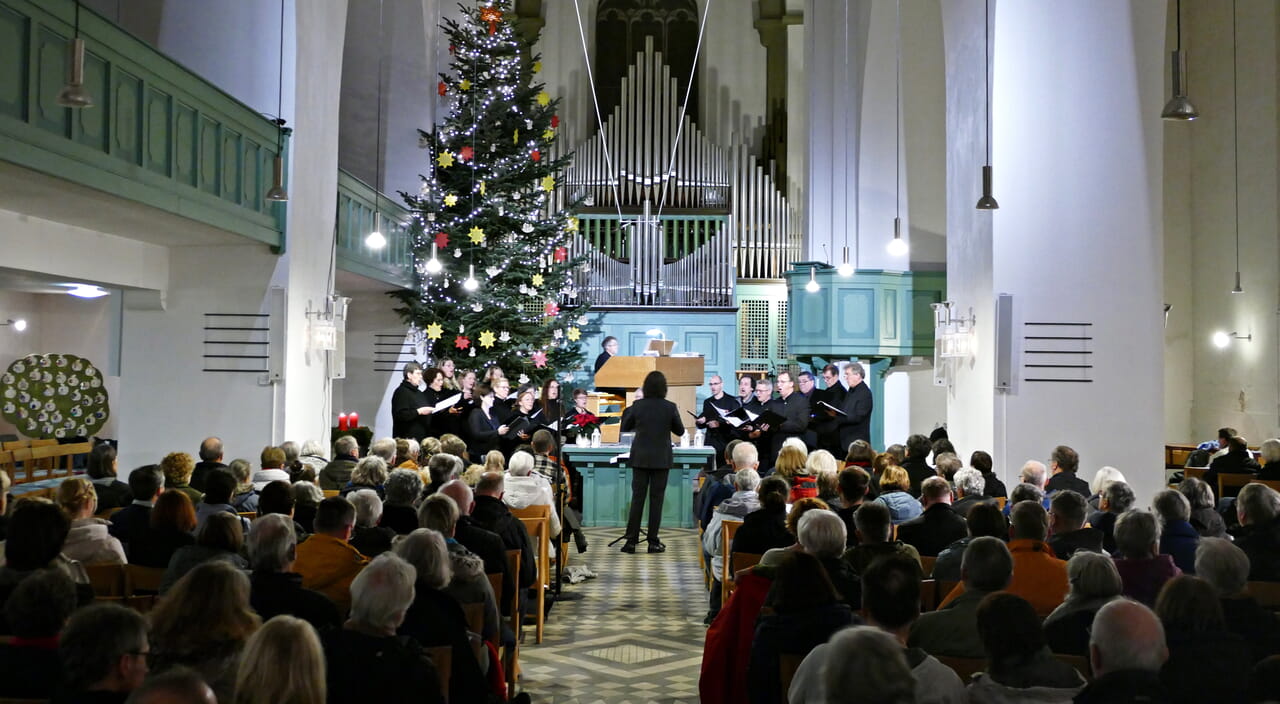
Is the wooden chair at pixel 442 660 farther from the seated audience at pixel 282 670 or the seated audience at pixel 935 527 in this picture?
the seated audience at pixel 935 527

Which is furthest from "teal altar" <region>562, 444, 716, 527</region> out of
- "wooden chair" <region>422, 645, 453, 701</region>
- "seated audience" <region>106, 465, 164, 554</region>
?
"wooden chair" <region>422, 645, 453, 701</region>

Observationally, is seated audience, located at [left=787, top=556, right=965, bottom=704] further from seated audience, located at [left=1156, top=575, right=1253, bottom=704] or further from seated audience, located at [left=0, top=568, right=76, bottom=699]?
seated audience, located at [left=0, top=568, right=76, bottom=699]

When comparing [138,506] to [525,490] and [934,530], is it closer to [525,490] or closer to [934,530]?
[525,490]

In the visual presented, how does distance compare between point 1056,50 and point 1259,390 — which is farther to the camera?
point 1259,390

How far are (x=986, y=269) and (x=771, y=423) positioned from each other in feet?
8.89

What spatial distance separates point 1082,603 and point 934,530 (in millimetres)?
1868

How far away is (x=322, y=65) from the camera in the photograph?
11391 mm

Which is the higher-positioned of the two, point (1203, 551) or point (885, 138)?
point (885, 138)

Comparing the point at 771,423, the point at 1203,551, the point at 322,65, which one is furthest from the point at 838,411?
the point at 1203,551

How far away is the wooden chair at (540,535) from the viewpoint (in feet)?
23.1

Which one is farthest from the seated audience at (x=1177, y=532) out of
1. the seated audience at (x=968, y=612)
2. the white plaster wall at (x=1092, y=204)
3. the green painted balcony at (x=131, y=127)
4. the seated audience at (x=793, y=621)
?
the green painted balcony at (x=131, y=127)

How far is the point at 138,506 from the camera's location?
19.1 feet

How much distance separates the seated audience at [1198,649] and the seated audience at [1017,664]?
315 millimetres

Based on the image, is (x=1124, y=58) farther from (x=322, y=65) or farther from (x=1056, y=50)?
(x=322, y=65)
